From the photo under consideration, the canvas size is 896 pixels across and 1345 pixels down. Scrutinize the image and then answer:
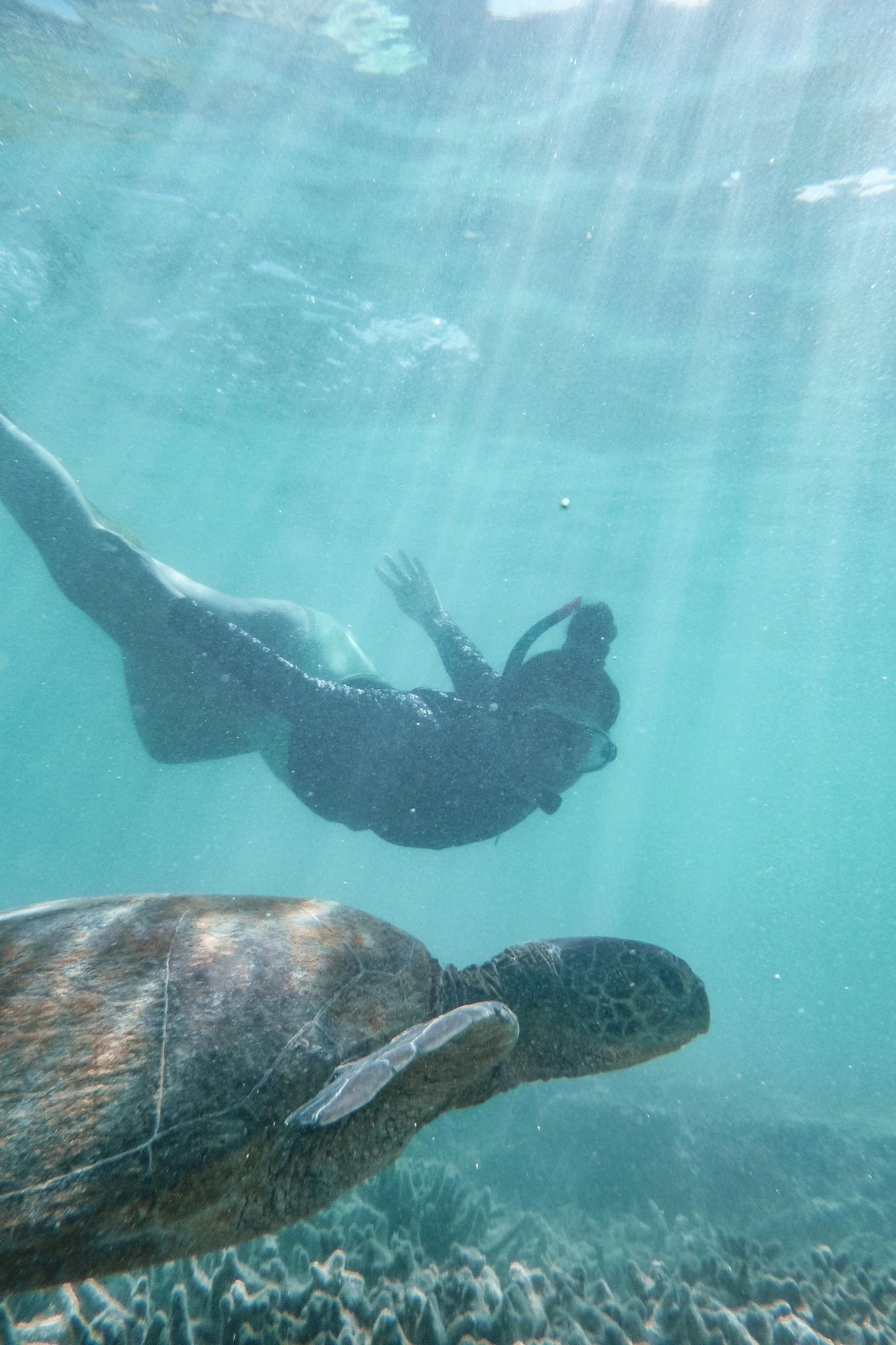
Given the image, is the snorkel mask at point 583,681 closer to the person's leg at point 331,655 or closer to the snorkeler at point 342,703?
the snorkeler at point 342,703

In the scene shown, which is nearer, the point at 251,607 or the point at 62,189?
the point at 251,607

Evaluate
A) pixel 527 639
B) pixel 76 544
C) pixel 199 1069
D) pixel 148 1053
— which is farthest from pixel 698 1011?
pixel 76 544

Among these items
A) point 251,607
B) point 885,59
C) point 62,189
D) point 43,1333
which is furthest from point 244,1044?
point 62,189

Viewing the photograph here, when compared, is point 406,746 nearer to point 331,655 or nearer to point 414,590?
point 331,655

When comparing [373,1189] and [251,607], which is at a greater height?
[251,607]

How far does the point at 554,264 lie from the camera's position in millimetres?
13406

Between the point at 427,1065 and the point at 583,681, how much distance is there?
12.3 ft

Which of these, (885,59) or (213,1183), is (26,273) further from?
(213,1183)

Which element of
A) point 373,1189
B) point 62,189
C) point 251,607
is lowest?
point 373,1189

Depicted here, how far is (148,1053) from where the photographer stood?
199cm

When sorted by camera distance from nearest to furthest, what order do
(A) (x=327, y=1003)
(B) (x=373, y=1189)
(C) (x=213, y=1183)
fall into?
(C) (x=213, y=1183), (A) (x=327, y=1003), (B) (x=373, y=1189)

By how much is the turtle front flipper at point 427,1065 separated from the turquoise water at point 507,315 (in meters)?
8.04

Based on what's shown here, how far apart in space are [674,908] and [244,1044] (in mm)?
77516

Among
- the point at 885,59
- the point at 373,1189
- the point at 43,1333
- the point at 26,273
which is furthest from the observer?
the point at 26,273
